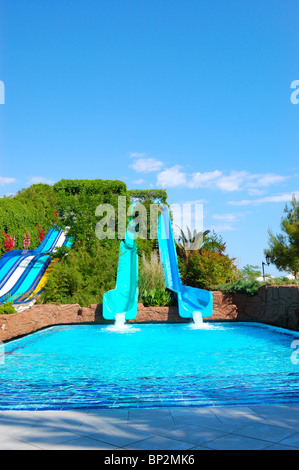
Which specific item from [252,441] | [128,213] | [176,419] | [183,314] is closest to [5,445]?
[176,419]

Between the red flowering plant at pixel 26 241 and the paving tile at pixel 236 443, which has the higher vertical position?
the red flowering plant at pixel 26 241

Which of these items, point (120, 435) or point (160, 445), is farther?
point (120, 435)

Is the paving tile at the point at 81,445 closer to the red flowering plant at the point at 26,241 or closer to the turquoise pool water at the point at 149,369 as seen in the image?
the turquoise pool water at the point at 149,369

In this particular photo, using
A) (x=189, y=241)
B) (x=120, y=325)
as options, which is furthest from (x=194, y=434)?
(x=189, y=241)

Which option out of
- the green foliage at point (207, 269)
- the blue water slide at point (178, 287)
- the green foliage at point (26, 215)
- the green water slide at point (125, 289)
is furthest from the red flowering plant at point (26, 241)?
the green foliage at point (207, 269)

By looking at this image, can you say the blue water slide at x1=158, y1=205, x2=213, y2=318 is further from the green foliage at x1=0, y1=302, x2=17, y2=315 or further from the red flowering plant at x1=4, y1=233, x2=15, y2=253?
the red flowering plant at x1=4, y1=233, x2=15, y2=253

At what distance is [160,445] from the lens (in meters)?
2.17

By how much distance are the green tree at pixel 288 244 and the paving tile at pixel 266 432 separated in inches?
858

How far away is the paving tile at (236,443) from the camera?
212 centimetres

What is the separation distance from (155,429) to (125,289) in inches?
342

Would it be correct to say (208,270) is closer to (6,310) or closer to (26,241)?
(6,310)

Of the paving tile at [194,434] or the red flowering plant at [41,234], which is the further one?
the red flowering plant at [41,234]

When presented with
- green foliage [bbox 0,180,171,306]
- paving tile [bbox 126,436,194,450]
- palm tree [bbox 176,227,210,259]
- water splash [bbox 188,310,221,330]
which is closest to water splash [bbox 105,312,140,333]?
green foliage [bbox 0,180,171,306]
